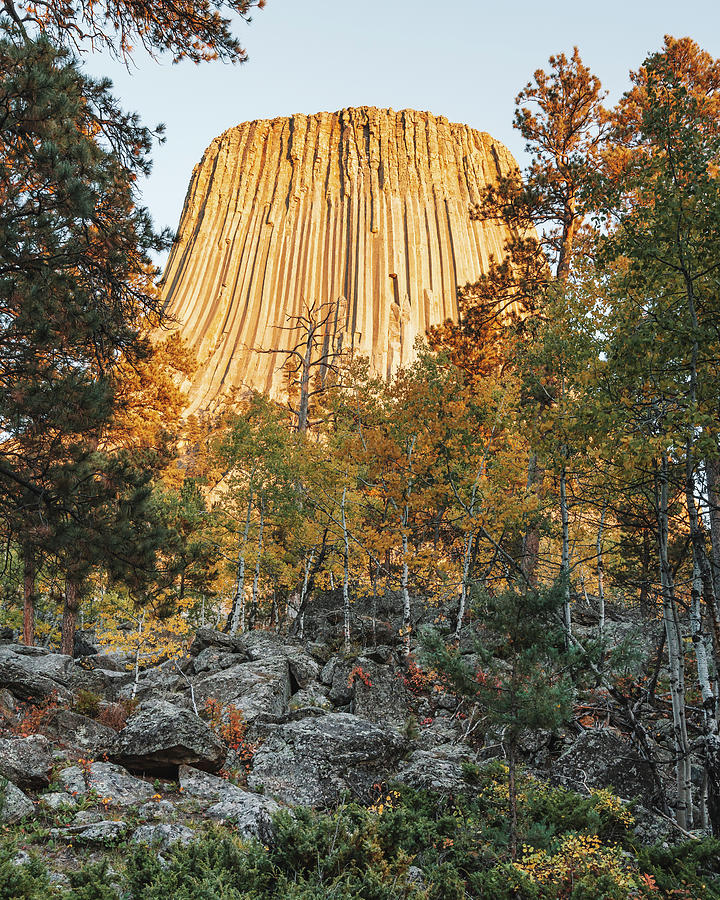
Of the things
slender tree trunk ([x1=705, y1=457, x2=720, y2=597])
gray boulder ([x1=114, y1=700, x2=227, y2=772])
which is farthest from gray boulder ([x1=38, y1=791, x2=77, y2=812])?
slender tree trunk ([x1=705, y1=457, x2=720, y2=597])

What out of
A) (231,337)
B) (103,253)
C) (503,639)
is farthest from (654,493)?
(231,337)

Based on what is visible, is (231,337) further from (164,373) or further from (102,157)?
(102,157)

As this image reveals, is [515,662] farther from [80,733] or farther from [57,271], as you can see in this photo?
[57,271]

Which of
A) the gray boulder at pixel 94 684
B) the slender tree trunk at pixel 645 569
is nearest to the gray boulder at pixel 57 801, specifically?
the gray boulder at pixel 94 684

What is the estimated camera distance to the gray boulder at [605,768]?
653cm

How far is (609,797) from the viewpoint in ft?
19.0

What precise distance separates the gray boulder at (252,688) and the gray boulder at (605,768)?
442 centimetres

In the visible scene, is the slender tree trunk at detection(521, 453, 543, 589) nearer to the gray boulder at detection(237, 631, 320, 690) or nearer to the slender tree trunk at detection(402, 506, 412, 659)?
the slender tree trunk at detection(402, 506, 412, 659)

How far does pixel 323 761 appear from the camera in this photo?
267 inches

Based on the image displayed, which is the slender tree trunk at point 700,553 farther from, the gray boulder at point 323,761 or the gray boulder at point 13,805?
the gray boulder at point 13,805

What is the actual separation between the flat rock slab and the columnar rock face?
4778 cm

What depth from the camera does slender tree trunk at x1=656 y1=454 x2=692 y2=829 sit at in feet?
19.7

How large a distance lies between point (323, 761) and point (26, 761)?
10.3 feet

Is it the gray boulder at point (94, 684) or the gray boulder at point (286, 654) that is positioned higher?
the gray boulder at point (286, 654)
